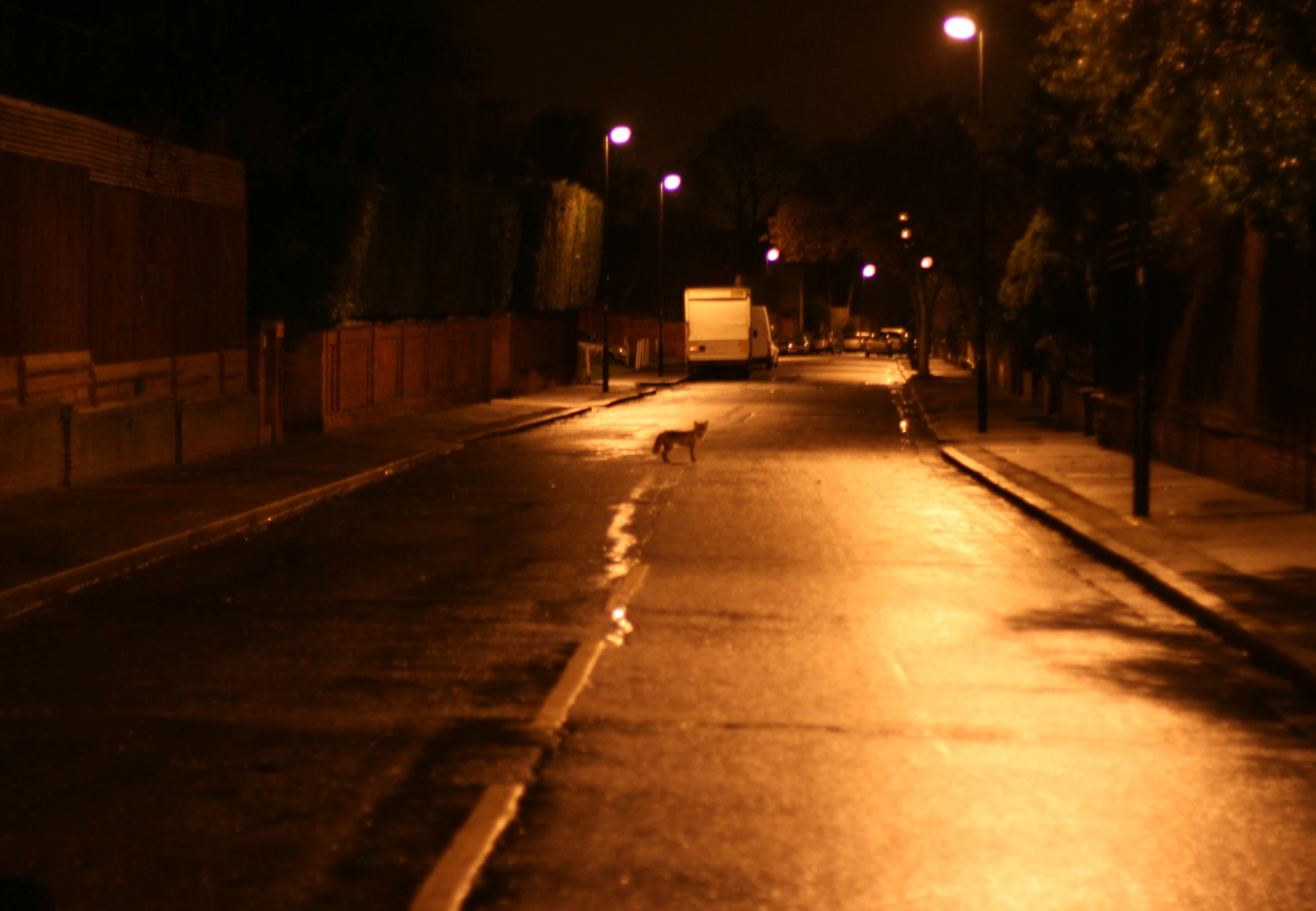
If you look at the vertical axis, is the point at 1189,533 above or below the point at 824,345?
below

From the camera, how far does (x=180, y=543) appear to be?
48.6 feet

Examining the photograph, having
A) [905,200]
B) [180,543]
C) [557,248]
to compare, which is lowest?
[180,543]

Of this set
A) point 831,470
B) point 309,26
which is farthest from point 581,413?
point 831,470

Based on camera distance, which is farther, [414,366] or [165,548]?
[414,366]

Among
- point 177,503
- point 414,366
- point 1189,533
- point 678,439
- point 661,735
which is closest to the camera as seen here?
point 661,735

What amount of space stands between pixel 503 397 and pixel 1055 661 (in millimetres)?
33160

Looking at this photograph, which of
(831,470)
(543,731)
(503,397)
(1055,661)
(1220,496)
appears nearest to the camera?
(543,731)

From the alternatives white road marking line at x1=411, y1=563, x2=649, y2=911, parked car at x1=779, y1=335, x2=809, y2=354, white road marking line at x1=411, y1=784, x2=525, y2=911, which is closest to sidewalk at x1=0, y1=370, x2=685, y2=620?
white road marking line at x1=411, y1=563, x2=649, y2=911

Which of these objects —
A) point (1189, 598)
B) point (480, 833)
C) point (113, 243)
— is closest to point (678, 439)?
point (113, 243)

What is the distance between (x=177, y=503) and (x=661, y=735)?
1082cm

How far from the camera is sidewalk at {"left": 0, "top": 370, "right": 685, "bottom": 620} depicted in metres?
13.0

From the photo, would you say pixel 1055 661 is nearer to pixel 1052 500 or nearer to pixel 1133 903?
pixel 1133 903

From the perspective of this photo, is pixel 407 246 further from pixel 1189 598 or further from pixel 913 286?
pixel 913 286

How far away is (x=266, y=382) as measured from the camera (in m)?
25.6
